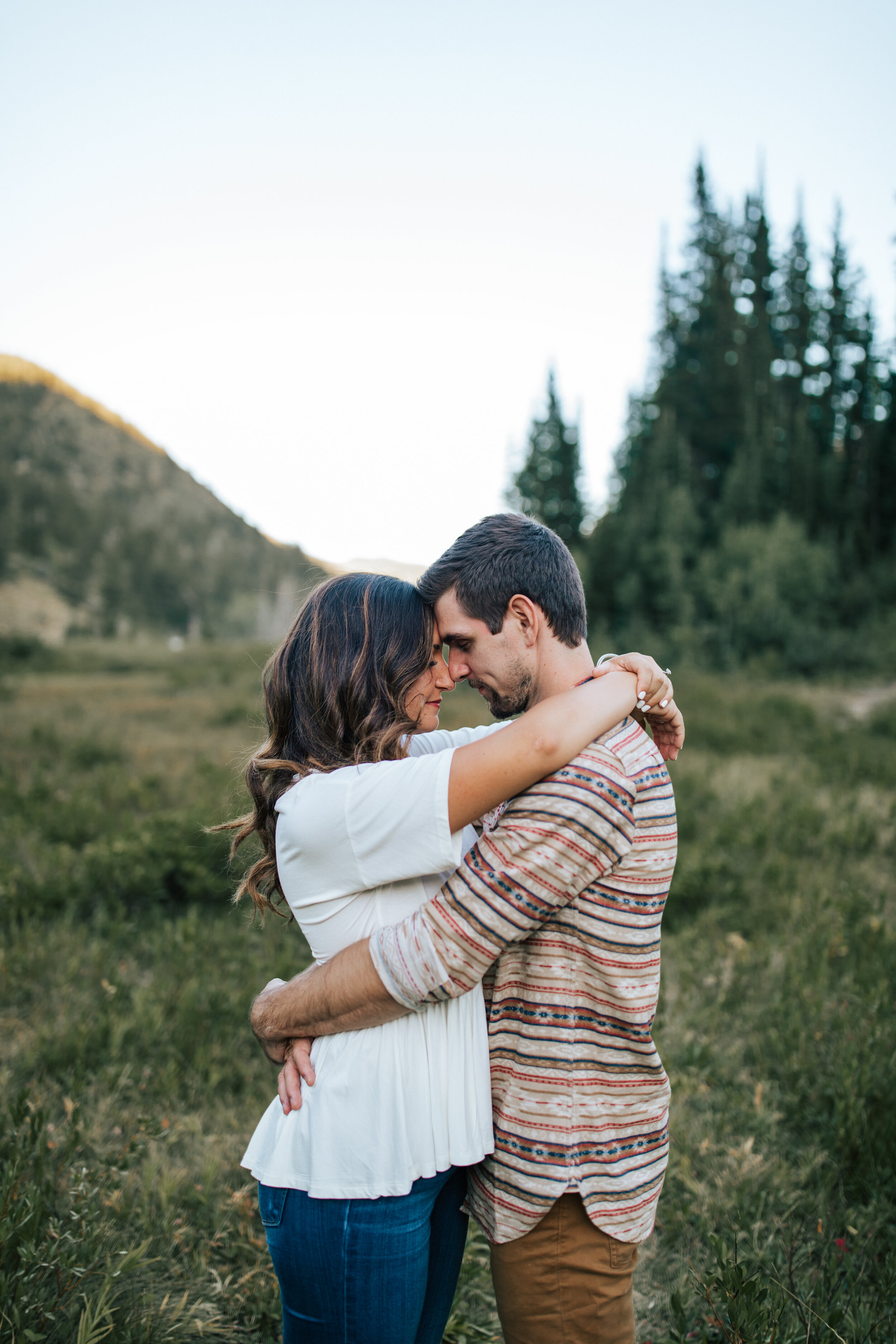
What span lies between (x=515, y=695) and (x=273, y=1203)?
3.96ft

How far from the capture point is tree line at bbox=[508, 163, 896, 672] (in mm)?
36125

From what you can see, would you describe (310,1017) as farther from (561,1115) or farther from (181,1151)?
(181,1151)

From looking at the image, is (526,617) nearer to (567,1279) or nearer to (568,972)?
(568,972)

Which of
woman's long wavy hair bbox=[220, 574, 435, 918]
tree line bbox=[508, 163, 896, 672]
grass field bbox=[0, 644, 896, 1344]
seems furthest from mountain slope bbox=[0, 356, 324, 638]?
woman's long wavy hair bbox=[220, 574, 435, 918]

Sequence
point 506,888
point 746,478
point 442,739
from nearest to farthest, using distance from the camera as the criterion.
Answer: point 506,888, point 442,739, point 746,478

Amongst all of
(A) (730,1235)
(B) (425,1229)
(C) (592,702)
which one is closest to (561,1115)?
(B) (425,1229)

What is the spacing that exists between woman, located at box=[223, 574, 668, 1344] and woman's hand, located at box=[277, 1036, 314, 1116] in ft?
0.06

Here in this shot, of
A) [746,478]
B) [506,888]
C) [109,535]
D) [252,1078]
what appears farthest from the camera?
[109,535]

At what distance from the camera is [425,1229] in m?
1.64

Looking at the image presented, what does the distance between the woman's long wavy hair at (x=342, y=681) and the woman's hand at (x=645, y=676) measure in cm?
45

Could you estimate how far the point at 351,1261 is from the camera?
157 cm

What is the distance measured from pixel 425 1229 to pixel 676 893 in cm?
530

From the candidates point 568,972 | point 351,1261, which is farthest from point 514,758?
point 351,1261

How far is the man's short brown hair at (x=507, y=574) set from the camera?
1.94 metres
